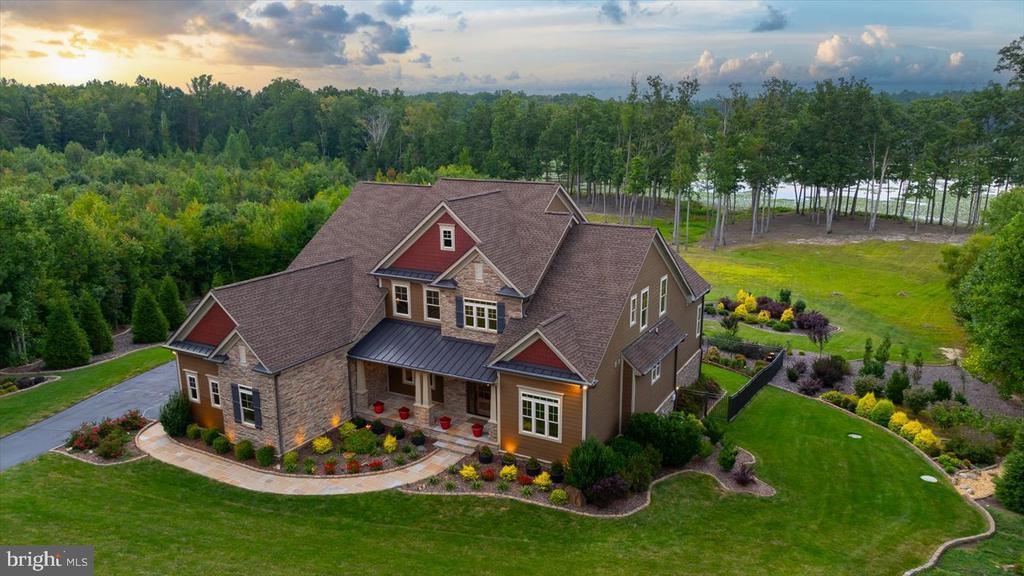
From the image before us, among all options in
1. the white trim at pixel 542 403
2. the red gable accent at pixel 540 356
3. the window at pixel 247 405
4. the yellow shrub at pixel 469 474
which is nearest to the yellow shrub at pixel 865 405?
the white trim at pixel 542 403

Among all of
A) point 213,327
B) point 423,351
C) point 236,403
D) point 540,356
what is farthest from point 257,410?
point 540,356

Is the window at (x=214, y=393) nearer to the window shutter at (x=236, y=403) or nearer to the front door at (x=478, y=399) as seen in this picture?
the window shutter at (x=236, y=403)

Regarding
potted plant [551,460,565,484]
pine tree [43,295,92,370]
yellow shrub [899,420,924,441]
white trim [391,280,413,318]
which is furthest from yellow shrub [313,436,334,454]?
yellow shrub [899,420,924,441]

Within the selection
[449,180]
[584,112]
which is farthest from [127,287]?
[584,112]

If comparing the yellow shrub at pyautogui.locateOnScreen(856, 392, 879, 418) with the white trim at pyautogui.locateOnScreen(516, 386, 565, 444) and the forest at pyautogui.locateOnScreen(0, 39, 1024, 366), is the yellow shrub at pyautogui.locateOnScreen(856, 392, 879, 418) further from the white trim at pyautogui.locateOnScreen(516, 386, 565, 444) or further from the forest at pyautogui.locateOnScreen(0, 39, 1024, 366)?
the forest at pyautogui.locateOnScreen(0, 39, 1024, 366)

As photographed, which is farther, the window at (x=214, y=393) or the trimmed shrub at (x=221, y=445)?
the window at (x=214, y=393)

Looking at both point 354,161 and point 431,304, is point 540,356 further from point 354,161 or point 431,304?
point 354,161

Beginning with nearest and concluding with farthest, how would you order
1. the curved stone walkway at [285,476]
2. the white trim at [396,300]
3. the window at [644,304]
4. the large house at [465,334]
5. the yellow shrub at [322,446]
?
the curved stone walkway at [285,476] → the large house at [465,334] → the yellow shrub at [322,446] → the window at [644,304] → the white trim at [396,300]

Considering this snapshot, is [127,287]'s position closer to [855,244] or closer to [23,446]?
[23,446]
